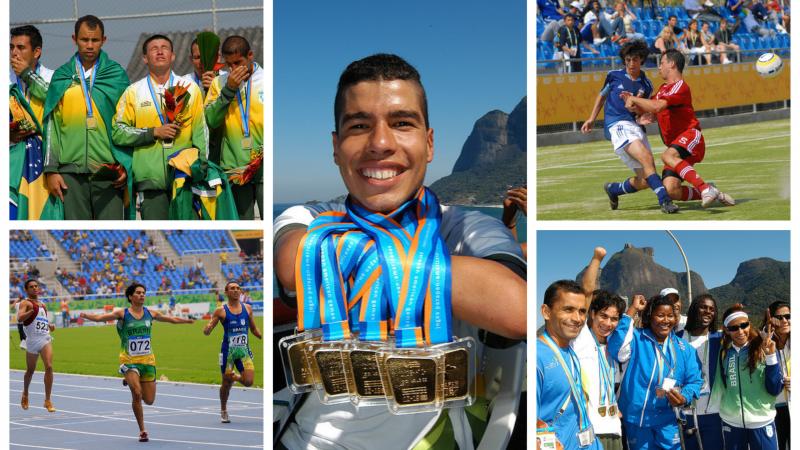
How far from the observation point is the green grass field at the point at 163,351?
175 inches

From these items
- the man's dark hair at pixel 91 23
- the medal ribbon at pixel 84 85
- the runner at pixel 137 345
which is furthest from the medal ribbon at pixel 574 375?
the man's dark hair at pixel 91 23

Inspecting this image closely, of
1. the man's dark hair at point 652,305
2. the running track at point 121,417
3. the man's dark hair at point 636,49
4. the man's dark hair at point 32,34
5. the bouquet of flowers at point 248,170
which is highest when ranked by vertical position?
the man's dark hair at point 32,34

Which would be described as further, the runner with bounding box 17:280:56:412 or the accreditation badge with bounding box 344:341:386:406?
the runner with bounding box 17:280:56:412

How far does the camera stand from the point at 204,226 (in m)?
4.39

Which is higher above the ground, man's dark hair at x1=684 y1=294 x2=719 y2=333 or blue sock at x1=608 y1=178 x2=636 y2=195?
blue sock at x1=608 y1=178 x2=636 y2=195

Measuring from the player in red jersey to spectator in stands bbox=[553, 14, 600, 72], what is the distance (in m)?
0.22

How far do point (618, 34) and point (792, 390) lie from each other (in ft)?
4.73

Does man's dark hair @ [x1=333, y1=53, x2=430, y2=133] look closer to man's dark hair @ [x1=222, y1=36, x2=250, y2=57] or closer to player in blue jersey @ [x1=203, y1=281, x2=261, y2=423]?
man's dark hair @ [x1=222, y1=36, x2=250, y2=57]

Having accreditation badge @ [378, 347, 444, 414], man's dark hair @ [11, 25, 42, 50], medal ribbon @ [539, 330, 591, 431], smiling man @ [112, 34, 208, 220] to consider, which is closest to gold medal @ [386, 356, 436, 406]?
accreditation badge @ [378, 347, 444, 414]

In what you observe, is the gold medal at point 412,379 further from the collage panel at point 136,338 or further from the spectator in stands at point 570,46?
the spectator in stands at point 570,46

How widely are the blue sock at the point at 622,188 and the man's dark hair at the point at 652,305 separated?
0.40m

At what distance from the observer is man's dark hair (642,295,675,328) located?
413 cm

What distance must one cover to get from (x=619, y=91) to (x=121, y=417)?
7.66 feet

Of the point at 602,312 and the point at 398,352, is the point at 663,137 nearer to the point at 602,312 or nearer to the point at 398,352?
the point at 602,312
